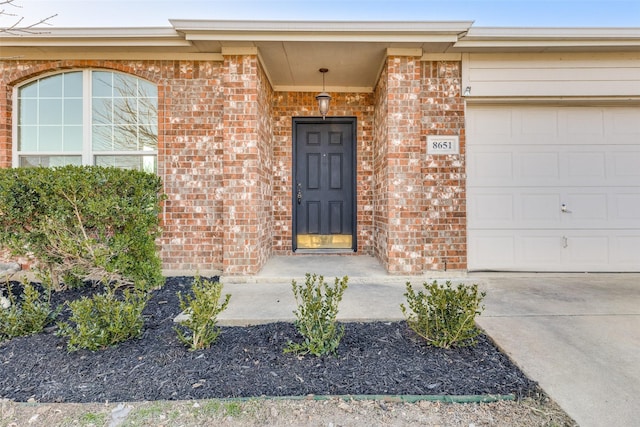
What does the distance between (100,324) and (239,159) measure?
2.41 m

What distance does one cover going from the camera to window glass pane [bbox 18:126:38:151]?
458 centimetres

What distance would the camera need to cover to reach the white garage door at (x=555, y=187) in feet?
15.1

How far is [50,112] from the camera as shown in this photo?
15.0ft

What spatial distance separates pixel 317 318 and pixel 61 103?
4.75 meters

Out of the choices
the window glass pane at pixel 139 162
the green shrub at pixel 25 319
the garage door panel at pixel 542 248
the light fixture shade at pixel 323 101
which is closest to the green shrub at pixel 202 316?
the green shrub at pixel 25 319

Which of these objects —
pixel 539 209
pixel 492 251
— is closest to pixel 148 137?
pixel 492 251

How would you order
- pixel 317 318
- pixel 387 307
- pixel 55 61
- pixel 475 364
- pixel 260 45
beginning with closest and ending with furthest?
1. pixel 475 364
2. pixel 317 318
3. pixel 387 307
4. pixel 260 45
5. pixel 55 61

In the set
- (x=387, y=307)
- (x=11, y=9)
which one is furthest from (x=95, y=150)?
(x=387, y=307)

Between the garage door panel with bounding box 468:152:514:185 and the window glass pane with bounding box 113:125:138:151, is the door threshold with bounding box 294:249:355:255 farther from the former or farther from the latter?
the window glass pane with bounding box 113:125:138:151

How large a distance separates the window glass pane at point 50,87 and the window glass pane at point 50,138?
450 mm

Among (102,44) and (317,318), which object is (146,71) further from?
(317,318)

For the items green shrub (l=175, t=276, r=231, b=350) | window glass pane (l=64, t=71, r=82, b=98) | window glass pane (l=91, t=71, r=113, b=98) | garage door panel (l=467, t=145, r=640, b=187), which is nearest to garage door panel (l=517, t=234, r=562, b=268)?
garage door panel (l=467, t=145, r=640, b=187)

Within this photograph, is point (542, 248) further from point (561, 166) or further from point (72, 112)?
point (72, 112)

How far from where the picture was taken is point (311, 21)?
3.77 m
